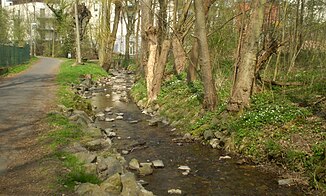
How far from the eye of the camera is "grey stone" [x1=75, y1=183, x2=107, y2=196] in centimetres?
524

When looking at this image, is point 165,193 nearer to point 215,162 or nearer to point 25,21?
point 215,162

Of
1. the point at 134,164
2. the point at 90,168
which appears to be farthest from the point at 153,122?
the point at 90,168

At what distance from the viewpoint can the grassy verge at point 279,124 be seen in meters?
7.64

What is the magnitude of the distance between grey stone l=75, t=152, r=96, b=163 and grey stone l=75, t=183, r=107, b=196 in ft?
4.00

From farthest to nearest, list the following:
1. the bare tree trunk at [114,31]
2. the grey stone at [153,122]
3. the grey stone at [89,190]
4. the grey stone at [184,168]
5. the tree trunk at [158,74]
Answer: the bare tree trunk at [114,31] < the tree trunk at [158,74] < the grey stone at [153,122] < the grey stone at [184,168] < the grey stone at [89,190]

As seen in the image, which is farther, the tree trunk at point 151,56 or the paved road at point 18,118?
the tree trunk at point 151,56

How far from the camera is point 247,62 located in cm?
1044

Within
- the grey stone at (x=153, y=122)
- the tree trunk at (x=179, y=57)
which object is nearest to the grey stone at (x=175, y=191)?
the grey stone at (x=153, y=122)

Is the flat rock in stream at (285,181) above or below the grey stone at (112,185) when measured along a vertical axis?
below

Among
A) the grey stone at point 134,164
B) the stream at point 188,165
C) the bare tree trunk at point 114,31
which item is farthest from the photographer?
the bare tree trunk at point 114,31

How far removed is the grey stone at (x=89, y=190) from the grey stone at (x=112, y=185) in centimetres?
14

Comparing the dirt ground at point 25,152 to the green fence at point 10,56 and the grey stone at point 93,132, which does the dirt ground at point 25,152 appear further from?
the green fence at point 10,56

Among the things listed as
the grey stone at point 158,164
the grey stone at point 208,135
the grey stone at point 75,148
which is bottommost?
the grey stone at point 158,164

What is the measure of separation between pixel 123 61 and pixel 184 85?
28477 millimetres
